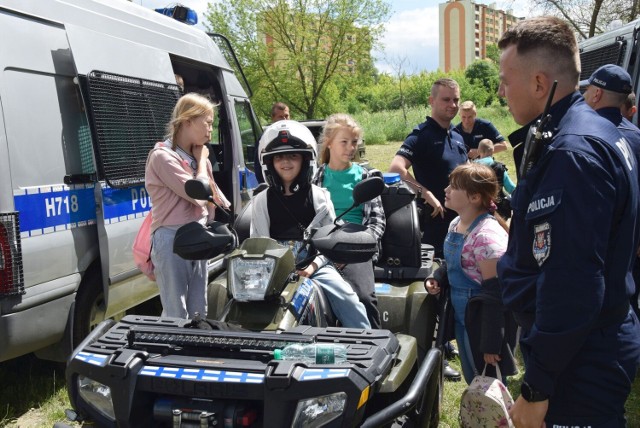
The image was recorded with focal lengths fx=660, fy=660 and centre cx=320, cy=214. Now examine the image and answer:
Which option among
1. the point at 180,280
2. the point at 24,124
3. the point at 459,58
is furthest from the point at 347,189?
the point at 459,58

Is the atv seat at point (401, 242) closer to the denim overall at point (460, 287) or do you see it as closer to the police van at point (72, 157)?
the denim overall at point (460, 287)

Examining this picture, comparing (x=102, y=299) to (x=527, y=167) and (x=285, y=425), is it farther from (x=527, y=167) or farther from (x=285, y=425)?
(x=527, y=167)

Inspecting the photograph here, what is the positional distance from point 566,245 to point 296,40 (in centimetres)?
2419

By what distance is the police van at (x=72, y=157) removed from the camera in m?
3.92

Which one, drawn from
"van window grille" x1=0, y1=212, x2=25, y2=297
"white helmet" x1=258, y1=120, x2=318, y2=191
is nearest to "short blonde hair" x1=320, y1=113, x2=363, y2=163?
"white helmet" x1=258, y1=120, x2=318, y2=191

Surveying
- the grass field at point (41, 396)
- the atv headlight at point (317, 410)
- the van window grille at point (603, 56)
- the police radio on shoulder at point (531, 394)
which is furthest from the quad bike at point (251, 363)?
the van window grille at point (603, 56)

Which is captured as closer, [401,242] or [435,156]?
[401,242]

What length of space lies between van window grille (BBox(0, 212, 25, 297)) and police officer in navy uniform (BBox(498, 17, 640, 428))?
113 inches

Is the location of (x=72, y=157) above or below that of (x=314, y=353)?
above

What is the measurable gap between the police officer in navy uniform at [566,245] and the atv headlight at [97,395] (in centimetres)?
138

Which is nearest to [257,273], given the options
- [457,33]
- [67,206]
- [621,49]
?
[67,206]

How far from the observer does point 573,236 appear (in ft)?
5.98

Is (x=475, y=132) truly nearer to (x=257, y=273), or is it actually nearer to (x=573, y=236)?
(x=257, y=273)

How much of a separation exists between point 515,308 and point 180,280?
269 cm
